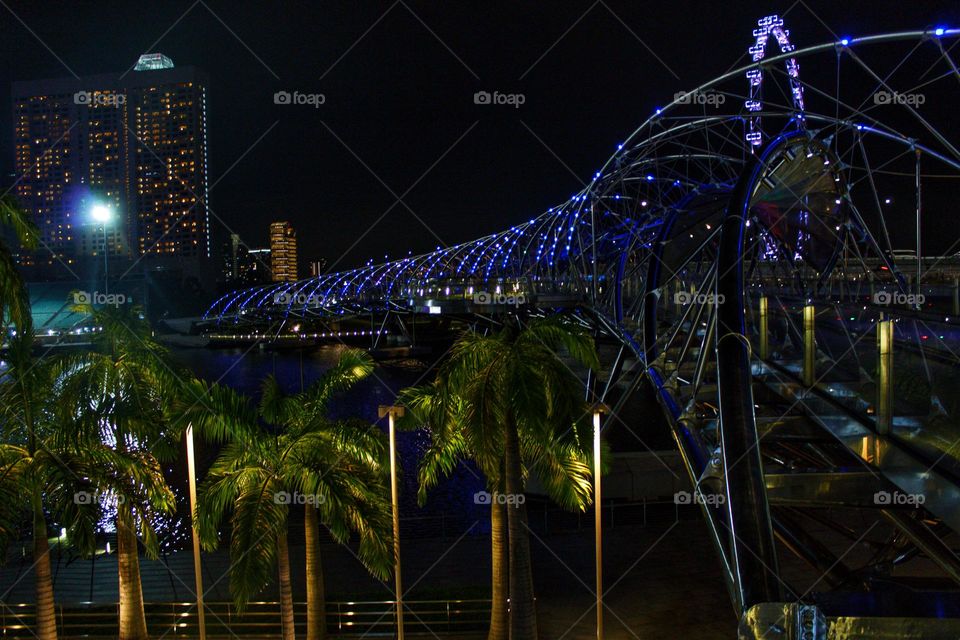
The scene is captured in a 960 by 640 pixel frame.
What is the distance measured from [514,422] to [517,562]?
1.99m

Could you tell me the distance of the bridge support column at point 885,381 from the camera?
7.02 meters

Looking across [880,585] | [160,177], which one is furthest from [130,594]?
[160,177]

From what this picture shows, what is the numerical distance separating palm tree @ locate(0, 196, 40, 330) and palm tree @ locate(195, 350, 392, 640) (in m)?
2.45

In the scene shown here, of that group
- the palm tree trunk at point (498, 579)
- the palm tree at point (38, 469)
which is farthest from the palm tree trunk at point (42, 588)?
the palm tree trunk at point (498, 579)

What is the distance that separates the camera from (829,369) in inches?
359

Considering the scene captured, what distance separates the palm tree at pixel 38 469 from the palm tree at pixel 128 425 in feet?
0.80

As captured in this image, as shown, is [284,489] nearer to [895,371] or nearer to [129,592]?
[129,592]

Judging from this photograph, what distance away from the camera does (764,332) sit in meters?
11.7

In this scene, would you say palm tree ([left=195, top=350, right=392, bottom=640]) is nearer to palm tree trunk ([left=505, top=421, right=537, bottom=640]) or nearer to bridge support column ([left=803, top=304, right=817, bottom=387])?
palm tree trunk ([left=505, top=421, right=537, bottom=640])

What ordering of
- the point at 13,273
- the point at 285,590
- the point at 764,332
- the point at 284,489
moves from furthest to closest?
the point at 764,332 < the point at 285,590 < the point at 284,489 < the point at 13,273

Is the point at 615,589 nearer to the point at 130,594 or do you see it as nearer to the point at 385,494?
the point at 385,494

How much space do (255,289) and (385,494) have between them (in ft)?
415

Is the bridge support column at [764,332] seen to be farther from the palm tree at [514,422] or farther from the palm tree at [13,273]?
the palm tree at [13,273]

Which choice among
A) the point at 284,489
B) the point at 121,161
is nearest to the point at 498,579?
the point at 284,489
